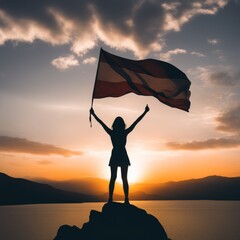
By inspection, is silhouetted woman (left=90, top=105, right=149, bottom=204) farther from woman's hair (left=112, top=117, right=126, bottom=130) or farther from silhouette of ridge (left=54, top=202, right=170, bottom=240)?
silhouette of ridge (left=54, top=202, right=170, bottom=240)

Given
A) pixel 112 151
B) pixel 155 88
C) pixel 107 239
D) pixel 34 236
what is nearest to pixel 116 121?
pixel 112 151

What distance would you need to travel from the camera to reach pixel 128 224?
14.7 meters

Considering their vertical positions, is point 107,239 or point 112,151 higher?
point 112,151

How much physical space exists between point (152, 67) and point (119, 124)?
390 centimetres

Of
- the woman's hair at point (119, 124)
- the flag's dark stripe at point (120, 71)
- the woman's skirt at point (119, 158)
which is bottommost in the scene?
the woman's skirt at point (119, 158)

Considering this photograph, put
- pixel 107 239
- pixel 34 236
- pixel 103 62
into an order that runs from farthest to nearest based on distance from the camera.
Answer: pixel 34 236, pixel 103 62, pixel 107 239

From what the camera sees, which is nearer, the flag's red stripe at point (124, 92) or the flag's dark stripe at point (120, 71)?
the flag's red stripe at point (124, 92)

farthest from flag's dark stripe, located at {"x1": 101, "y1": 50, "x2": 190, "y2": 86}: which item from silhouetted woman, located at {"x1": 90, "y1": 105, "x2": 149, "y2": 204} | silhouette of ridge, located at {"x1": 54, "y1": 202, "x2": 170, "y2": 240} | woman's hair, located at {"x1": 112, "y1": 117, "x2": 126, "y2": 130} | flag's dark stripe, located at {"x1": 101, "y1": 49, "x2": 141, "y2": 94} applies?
silhouette of ridge, located at {"x1": 54, "y1": 202, "x2": 170, "y2": 240}

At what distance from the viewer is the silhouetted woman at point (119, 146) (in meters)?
14.8

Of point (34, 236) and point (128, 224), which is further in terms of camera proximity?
point (34, 236)

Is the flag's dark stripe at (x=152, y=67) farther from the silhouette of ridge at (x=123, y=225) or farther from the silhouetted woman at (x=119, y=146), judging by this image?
the silhouette of ridge at (x=123, y=225)

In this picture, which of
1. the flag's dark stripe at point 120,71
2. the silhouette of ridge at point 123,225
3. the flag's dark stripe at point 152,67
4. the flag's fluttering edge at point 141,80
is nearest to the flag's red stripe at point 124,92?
the flag's fluttering edge at point 141,80

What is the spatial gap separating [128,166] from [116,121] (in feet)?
7.03

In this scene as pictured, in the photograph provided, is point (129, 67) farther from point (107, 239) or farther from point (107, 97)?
point (107, 239)
